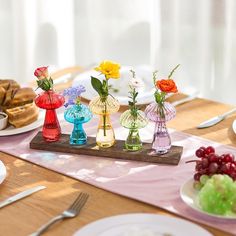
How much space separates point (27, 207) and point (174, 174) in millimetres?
339

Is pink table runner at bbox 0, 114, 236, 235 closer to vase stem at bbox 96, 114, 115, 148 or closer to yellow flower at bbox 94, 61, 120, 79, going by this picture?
vase stem at bbox 96, 114, 115, 148

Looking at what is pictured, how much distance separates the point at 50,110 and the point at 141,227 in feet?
1.69

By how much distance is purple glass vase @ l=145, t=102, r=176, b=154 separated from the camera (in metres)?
1.46

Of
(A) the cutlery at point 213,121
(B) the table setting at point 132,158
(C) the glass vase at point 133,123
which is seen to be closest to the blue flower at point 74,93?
(B) the table setting at point 132,158

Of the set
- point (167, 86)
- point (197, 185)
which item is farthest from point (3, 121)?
point (197, 185)

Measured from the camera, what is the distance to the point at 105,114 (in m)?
1.51

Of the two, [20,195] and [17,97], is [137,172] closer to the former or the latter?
[20,195]

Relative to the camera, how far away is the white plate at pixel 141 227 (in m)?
1.13

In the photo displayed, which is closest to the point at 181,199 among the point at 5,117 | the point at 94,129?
the point at 94,129

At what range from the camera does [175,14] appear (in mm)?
2506

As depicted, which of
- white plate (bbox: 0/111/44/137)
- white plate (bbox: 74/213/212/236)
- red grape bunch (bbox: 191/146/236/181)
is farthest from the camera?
white plate (bbox: 0/111/44/137)

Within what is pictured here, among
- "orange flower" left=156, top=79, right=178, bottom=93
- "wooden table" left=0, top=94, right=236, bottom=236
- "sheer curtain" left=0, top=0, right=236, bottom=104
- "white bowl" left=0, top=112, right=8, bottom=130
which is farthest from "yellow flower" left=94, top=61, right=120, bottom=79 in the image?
"sheer curtain" left=0, top=0, right=236, bottom=104

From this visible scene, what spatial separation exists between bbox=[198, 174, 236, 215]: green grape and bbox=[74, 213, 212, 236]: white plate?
60 mm

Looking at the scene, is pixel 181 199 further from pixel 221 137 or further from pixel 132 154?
pixel 221 137
